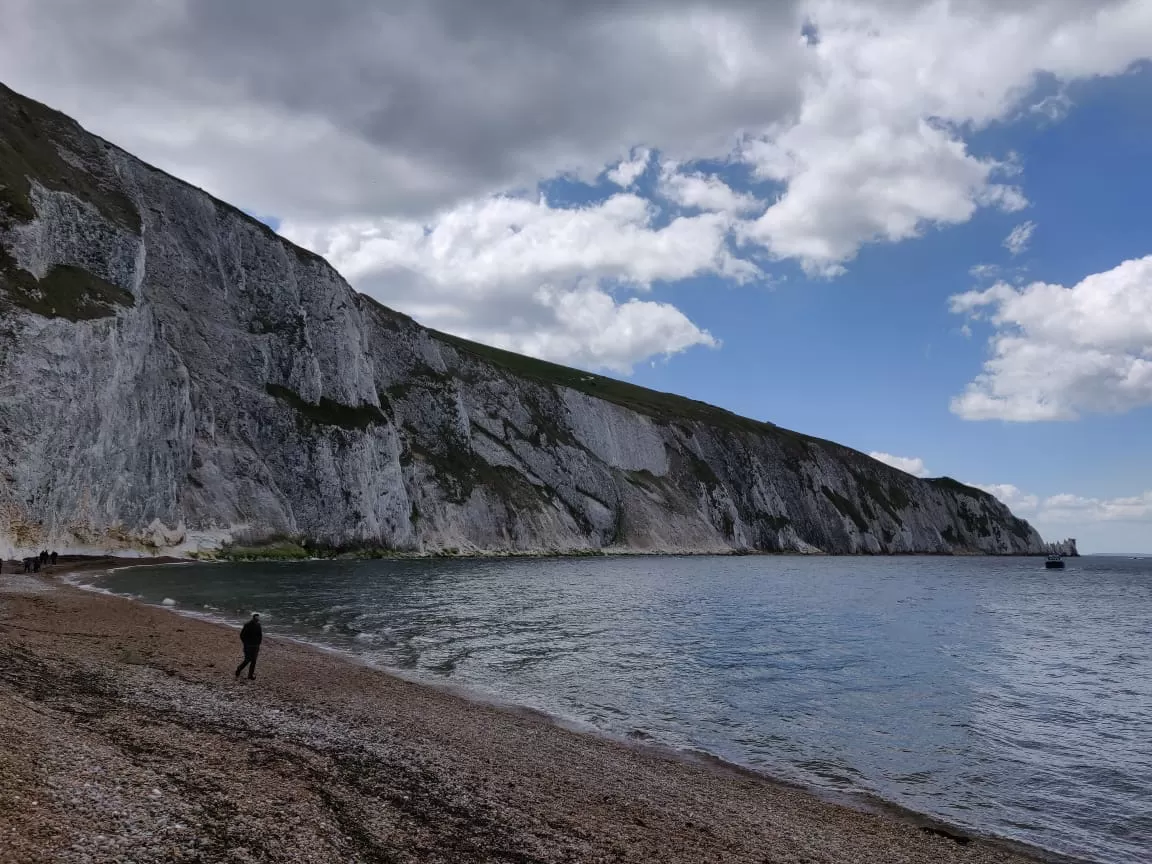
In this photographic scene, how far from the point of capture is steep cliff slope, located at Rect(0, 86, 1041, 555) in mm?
62156

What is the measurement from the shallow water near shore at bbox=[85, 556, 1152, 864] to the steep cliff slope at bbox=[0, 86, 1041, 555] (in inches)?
458

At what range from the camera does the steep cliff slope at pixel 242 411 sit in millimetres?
62156

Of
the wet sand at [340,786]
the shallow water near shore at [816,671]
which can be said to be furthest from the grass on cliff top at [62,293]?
the wet sand at [340,786]

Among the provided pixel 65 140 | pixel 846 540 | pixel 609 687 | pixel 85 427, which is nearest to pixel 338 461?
pixel 85 427

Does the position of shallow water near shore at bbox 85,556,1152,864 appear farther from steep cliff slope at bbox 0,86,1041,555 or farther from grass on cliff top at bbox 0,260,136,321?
grass on cliff top at bbox 0,260,136,321

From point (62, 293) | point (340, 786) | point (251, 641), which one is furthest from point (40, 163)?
point (340, 786)

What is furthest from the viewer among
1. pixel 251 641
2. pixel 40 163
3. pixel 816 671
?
pixel 40 163

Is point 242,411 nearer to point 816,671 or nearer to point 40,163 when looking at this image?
point 40,163

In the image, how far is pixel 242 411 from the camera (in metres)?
91.0

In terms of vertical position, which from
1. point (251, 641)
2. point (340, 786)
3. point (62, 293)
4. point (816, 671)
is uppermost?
point (62, 293)

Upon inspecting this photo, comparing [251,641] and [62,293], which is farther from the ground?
[62,293]

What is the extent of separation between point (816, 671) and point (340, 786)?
26307 millimetres

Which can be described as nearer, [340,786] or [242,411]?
[340,786]

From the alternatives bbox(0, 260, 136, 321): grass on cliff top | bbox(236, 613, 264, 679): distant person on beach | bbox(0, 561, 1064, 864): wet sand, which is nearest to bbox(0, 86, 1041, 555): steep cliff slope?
bbox(0, 260, 136, 321): grass on cliff top
